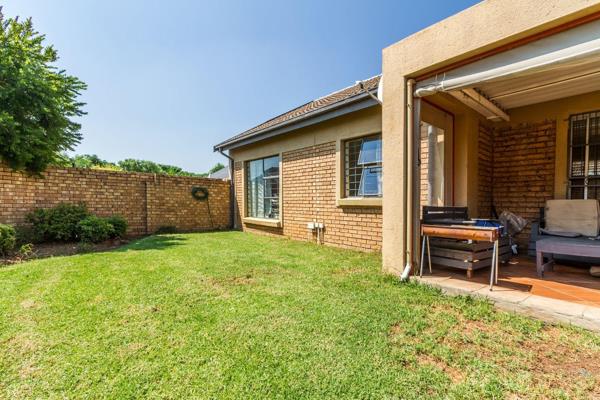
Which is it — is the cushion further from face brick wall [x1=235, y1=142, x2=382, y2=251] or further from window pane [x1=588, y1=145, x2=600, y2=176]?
face brick wall [x1=235, y1=142, x2=382, y2=251]

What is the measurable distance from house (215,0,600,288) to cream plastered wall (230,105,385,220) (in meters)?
0.03

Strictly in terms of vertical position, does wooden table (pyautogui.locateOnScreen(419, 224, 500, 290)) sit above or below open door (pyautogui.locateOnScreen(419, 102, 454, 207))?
below

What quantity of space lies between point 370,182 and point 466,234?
113 inches

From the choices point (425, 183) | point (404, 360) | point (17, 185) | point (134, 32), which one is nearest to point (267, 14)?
point (134, 32)

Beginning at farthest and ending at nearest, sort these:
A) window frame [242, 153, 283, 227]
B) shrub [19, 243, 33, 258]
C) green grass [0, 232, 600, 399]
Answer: window frame [242, 153, 283, 227] < shrub [19, 243, 33, 258] < green grass [0, 232, 600, 399]

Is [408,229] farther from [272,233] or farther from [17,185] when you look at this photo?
[17,185]

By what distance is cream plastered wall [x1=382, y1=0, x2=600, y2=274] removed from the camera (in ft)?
8.52

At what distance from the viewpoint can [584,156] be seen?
478 centimetres

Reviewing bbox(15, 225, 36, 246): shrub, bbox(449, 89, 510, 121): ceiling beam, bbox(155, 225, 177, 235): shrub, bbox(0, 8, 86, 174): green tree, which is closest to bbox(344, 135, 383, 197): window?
bbox(449, 89, 510, 121): ceiling beam

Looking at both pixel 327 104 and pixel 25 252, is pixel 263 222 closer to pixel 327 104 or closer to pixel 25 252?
pixel 327 104

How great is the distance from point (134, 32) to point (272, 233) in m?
6.86

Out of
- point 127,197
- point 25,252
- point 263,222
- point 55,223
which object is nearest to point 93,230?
point 55,223

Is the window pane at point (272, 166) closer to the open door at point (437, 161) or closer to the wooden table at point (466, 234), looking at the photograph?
the open door at point (437, 161)

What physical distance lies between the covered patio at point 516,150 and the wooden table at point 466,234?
11cm
